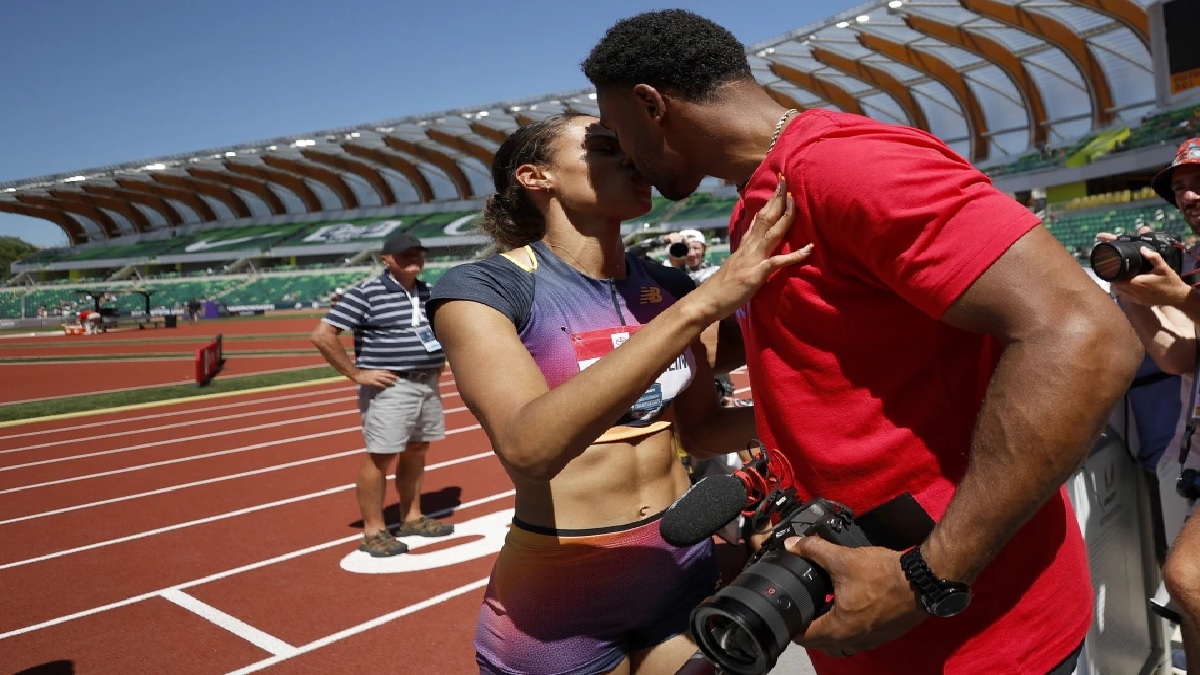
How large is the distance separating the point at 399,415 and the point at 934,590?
509 centimetres

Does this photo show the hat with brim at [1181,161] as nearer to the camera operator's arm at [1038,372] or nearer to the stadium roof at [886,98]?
the camera operator's arm at [1038,372]

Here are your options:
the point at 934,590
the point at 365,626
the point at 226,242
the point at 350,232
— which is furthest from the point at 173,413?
the point at 226,242

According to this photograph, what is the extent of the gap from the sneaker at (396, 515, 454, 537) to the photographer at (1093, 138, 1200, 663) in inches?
180

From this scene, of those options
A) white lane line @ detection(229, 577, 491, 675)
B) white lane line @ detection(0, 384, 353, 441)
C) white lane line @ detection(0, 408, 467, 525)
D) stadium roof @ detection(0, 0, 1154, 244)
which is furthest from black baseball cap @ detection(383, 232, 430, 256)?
stadium roof @ detection(0, 0, 1154, 244)

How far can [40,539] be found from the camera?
262 inches

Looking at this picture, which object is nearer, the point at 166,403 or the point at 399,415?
the point at 399,415

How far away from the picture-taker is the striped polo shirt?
5.99 m

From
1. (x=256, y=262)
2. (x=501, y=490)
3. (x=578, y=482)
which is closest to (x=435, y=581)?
(x=501, y=490)

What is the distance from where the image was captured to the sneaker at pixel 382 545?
584 centimetres

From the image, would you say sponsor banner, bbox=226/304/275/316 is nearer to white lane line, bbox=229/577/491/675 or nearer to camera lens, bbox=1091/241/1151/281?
white lane line, bbox=229/577/491/675

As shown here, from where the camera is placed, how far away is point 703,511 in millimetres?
1406

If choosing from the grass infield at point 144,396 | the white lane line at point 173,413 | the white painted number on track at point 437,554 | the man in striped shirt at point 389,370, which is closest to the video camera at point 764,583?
the white painted number on track at point 437,554

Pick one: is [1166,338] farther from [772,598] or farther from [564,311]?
[772,598]

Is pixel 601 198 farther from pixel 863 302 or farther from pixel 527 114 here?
pixel 527 114
